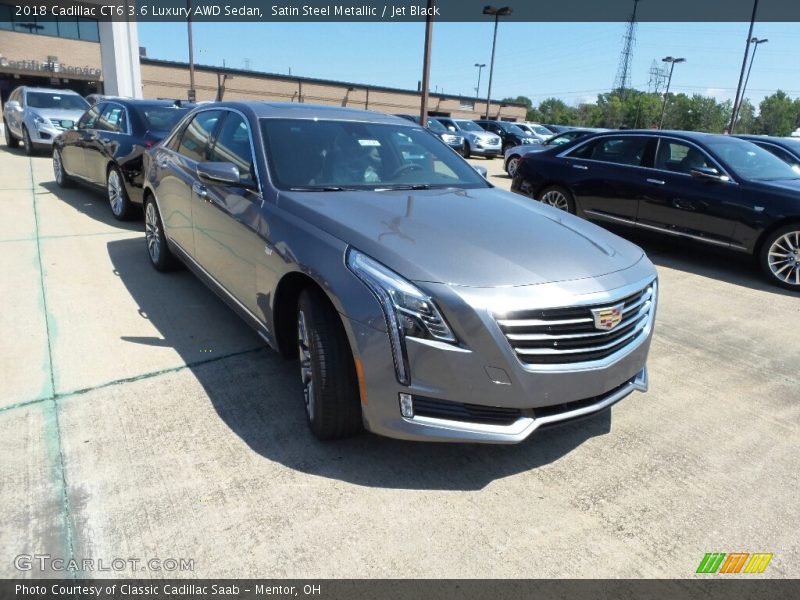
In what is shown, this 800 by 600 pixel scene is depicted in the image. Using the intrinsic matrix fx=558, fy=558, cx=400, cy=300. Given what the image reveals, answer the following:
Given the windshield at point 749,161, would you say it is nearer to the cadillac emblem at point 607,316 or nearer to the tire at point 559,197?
the tire at point 559,197

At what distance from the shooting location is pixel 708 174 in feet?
21.3

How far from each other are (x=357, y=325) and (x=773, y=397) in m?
2.93

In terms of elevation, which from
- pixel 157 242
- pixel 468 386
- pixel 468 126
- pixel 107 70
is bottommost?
pixel 157 242

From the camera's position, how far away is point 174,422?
2979 mm

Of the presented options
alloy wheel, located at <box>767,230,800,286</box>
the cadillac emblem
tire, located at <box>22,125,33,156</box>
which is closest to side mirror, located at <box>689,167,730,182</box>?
alloy wheel, located at <box>767,230,800,286</box>

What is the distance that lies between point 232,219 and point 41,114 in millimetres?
12614

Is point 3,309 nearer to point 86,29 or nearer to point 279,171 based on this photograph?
point 279,171

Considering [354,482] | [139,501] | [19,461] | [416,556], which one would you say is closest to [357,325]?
[354,482]

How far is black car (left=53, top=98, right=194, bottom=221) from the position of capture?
6.76 meters

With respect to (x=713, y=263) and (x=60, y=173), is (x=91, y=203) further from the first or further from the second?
(x=713, y=263)

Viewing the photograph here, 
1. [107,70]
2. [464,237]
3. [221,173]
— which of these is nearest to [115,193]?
[221,173]

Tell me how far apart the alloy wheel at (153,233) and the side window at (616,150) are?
5776mm

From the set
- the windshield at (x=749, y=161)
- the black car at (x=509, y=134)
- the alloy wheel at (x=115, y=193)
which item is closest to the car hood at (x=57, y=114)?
the alloy wheel at (x=115, y=193)

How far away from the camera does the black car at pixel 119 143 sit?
6758 mm
